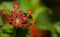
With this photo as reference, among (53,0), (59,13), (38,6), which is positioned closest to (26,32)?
(38,6)

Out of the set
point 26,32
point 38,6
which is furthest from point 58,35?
point 26,32

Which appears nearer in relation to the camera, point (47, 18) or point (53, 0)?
point (47, 18)

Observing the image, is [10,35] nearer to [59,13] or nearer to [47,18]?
[47,18]

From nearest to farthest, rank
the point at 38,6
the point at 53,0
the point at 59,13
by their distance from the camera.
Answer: the point at 38,6 → the point at 59,13 → the point at 53,0

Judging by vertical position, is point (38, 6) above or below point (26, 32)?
below

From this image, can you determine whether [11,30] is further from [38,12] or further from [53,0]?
[53,0]

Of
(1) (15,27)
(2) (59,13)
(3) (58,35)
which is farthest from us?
(2) (59,13)

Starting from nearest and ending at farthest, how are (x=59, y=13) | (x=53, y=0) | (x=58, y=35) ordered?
(x=58, y=35) < (x=59, y=13) < (x=53, y=0)

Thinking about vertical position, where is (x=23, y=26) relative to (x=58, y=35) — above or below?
above

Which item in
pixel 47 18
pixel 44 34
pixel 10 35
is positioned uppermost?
pixel 10 35
